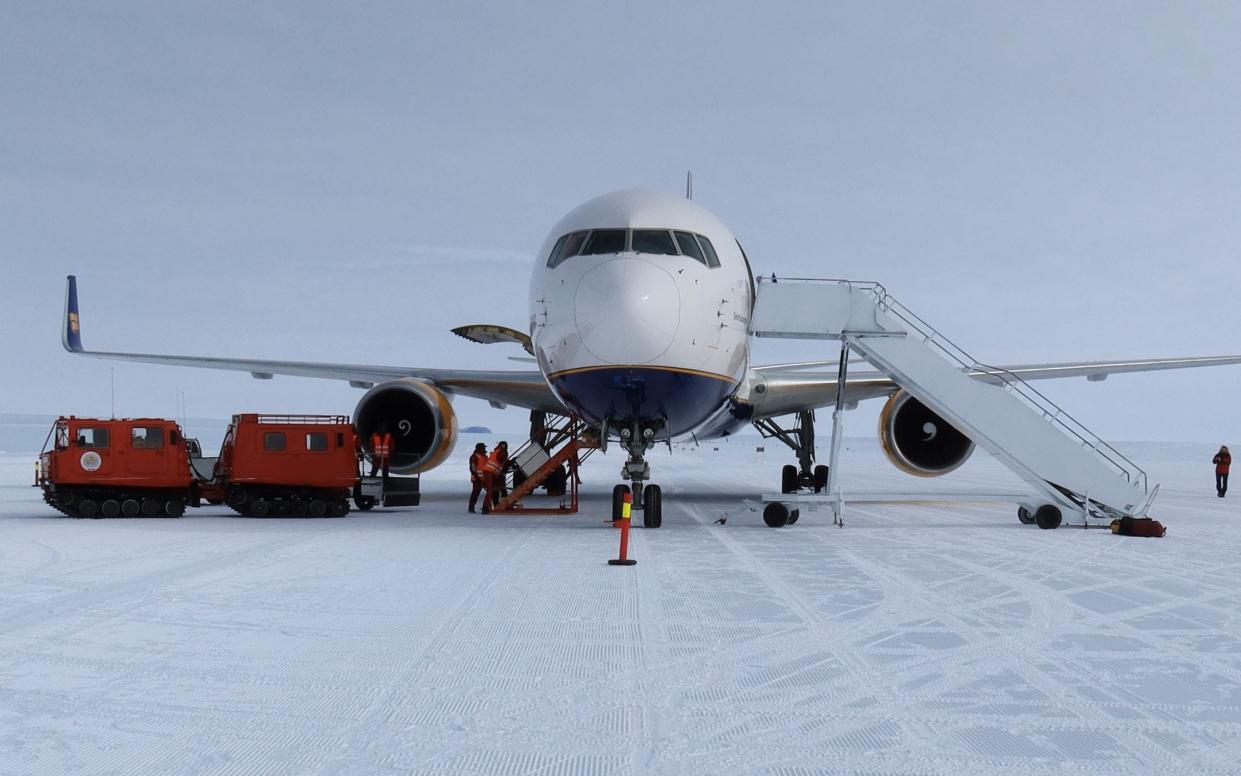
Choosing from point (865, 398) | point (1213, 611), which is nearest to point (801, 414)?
point (865, 398)

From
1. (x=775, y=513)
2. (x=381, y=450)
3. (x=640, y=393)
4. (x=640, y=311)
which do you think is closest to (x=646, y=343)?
(x=640, y=311)

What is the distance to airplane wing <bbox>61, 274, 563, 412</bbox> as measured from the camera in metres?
15.8

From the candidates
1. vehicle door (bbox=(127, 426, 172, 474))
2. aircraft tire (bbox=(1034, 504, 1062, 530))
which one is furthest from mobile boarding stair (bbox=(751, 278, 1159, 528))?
vehicle door (bbox=(127, 426, 172, 474))

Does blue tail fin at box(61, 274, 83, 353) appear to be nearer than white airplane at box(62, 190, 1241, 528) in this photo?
No

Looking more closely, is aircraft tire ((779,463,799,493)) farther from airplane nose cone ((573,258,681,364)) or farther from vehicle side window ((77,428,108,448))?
vehicle side window ((77,428,108,448))

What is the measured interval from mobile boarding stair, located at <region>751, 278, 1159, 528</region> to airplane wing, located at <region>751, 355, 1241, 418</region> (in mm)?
1329

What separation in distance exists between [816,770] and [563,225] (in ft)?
29.2

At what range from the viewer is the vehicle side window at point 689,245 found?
1067 centimetres

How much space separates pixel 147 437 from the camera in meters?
13.0

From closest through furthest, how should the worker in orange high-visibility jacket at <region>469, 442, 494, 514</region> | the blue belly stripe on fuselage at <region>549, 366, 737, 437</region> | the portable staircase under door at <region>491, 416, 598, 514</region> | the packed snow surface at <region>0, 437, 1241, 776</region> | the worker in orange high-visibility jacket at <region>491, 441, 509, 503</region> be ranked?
the packed snow surface at <region>0, 437, 1241, 776</region>
the blue belly stripe on fuselage at <region>549, 366, 737, 437</region>
the portable staircase under door at <region>491, 416, 598, 514</region>
the worker in orange high-visibility jacket at <region>469, 442, 494, 514</region>
the worker in orange high-visibility jacket at <region>491, 441, 509, 503</region>

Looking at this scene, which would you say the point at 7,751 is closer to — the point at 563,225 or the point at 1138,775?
the point at 1138,775

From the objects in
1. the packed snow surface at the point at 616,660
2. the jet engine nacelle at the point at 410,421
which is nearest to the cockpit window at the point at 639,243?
the packed snow surface at the point at 616,660

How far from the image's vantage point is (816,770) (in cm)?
316

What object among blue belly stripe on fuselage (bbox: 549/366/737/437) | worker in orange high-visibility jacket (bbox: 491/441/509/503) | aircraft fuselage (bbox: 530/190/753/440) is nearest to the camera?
aircraft fuselage (bbox: 530/190/753/440)
